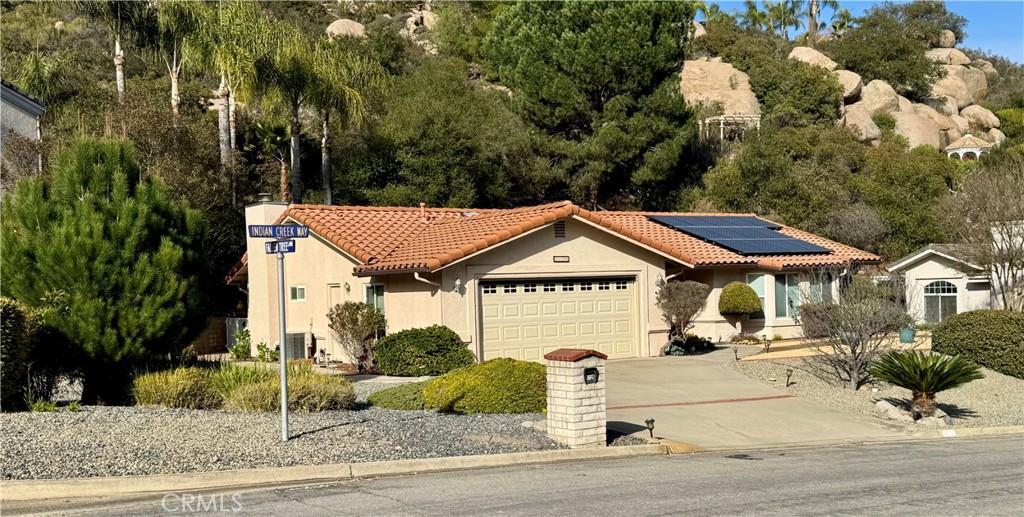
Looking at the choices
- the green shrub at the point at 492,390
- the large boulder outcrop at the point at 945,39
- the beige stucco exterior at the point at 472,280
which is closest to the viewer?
the green shrub at the point at 492,390

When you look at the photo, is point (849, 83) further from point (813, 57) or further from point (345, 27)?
point (345, 27)

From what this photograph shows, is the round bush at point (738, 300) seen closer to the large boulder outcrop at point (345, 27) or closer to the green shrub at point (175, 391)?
the green shrub at point (175, 391)

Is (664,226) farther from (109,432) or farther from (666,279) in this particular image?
(109,432)

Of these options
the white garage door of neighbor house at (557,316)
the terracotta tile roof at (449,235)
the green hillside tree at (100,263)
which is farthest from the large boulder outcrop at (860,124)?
the green hillside tree at (100,263)

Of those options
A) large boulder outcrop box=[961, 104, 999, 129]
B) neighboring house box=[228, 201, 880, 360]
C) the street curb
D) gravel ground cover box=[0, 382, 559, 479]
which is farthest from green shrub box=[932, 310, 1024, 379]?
large boulder outcrop box=[961, 104, 999, 129]

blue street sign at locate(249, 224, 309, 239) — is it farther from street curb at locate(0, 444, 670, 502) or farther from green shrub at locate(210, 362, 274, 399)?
green shrub at locate(210, 362, 274, 399)

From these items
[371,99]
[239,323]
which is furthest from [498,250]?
[371,99]

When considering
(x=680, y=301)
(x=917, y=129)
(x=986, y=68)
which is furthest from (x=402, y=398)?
(x=986, y=68)

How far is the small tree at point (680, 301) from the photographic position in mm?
24219

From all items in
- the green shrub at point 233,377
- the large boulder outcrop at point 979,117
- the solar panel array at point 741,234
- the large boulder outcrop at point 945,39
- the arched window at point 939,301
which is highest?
the large boulder outcrop at point 945,39

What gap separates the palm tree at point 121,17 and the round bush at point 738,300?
20098 mm

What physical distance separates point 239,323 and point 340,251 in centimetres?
725

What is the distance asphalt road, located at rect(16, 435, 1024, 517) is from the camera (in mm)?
9180

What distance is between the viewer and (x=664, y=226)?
1224 inches
